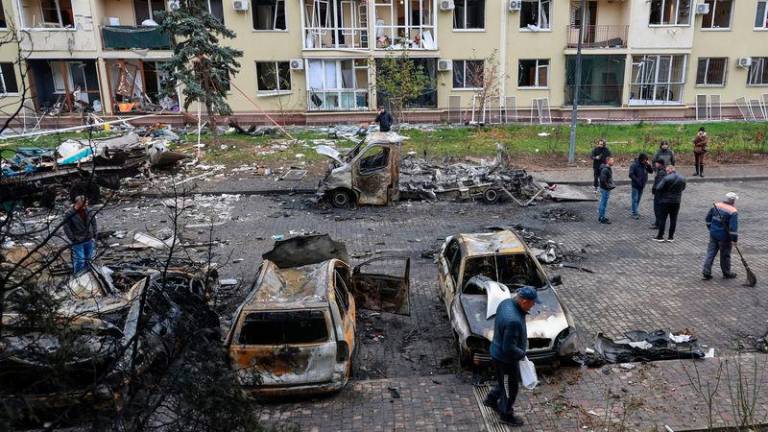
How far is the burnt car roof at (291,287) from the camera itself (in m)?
6.37

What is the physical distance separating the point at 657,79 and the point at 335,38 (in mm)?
16682

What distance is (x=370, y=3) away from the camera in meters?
26.7

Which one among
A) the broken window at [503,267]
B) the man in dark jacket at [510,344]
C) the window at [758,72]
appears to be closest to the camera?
the man in dark jacket at [510,344]

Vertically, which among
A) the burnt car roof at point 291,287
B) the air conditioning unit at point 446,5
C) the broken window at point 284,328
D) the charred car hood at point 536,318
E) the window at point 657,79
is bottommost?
the charred car hood at point 536,318

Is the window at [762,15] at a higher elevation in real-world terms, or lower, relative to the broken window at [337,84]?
higher

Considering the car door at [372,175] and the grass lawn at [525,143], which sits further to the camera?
the grass lawn at [525,143]

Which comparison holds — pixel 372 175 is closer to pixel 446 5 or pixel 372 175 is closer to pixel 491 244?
pixel 491 244

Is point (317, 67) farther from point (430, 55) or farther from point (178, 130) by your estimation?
point (178, 130)

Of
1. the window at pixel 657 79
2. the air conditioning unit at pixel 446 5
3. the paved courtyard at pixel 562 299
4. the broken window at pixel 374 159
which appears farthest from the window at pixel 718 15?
the broken window at pixel 374 159

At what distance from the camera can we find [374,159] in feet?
47.7

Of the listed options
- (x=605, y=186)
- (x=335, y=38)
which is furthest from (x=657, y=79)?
(x=605, y=186)

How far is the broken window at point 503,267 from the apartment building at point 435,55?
66.8 feet

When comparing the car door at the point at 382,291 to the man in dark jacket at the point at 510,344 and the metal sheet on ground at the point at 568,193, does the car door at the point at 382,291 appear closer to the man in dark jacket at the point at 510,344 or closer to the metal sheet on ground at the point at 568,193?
the man in dark jacket at the point at 510,344

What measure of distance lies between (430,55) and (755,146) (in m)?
14.4
